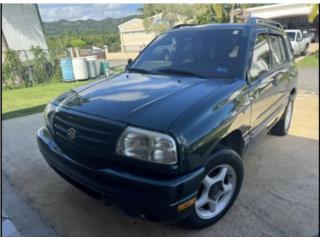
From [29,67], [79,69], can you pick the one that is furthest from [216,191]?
[29,67]

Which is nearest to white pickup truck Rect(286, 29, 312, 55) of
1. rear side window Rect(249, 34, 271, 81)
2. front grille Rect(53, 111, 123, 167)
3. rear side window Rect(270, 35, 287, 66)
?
rear side window Rect(270, 35, 287, 66)

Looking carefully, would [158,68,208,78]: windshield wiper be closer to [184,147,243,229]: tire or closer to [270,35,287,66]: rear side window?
[184,147,243,229]: tire

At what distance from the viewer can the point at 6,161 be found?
4.09 metres

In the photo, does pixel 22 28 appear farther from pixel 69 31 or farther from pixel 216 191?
pixel 216 191

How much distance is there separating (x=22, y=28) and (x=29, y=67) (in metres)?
2.86

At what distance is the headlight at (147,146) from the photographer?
6.66 ft

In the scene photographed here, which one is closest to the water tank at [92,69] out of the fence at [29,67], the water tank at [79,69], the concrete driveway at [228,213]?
the water tank at [79,69]

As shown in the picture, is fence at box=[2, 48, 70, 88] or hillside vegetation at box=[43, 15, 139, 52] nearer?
fence at box=[2, 48, 70, 88]

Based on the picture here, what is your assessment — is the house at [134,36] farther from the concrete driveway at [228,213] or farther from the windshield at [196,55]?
the concrete driveway at [228,213]

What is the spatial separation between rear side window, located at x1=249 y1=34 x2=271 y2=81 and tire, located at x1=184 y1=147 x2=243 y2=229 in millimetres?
947

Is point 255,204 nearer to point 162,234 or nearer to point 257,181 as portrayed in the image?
point 257,181

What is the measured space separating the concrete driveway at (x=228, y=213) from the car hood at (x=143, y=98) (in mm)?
1038

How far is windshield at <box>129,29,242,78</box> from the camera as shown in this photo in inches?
120

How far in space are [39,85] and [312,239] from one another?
12.1 meters
